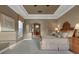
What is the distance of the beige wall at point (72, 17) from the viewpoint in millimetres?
5320

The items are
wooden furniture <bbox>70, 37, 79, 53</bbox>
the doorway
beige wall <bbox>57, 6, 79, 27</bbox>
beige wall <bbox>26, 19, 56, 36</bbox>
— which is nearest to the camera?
wooden furniture <bbox>70, 37, 79, 53</bbox>

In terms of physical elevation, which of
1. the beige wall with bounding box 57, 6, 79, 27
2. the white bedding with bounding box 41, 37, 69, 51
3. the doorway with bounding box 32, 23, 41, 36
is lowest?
the white bedding with bounding box 41, 37, 69, 51

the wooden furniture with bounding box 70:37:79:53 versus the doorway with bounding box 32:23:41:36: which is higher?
the doorway with bounding box 32:23:41:36

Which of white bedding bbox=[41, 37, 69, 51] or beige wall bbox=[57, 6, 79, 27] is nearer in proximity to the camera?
white bedding bbox=[41, 37, 69, 51]

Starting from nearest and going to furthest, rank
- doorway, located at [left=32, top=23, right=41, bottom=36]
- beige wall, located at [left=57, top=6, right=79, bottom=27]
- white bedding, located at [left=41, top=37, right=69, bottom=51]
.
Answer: white bedding, located at [left=41, top=37, right=69, bottom=51], beige wall, located at [left=57, top=6, right=79, bottom=27], doorway, located at [left=32, top=23, right=41, bottom=36]

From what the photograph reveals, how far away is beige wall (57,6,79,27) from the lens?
5.32m

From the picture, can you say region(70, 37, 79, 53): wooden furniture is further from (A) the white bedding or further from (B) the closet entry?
(B) the closet entry

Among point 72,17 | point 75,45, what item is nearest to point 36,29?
point 72,17

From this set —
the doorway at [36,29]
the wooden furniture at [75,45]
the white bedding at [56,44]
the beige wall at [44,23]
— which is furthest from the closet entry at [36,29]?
the wooden furniture at [75,45]

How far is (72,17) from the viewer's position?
19.9 feet

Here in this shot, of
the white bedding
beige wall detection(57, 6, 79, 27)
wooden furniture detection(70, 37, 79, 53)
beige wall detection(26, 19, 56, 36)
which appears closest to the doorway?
beige wall detection(26, 19, 56, 36)
